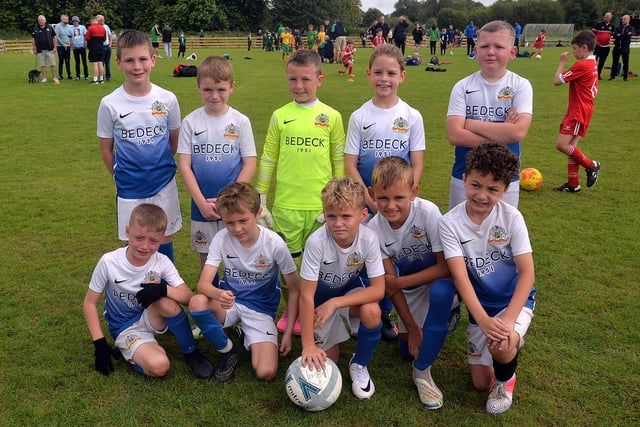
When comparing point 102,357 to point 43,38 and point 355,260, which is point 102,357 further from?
point 43,38

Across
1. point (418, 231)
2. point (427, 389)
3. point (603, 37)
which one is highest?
point (603, 37)

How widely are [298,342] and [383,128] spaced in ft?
5.78

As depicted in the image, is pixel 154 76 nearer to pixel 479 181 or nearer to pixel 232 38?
pixel 479 181

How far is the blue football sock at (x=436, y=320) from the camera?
3229 mm

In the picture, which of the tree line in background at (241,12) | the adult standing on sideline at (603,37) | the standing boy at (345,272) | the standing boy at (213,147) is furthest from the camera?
the tree line in background at (241,12)

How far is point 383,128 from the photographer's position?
3893mm

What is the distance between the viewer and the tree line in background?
157 feet

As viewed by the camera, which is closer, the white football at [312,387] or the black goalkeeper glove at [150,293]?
the white football at [312,387]

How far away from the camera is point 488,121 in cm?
393

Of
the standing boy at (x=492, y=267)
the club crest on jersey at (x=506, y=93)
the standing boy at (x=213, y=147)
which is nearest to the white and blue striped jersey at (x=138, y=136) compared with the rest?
the standing boy at (x=213, y=147)

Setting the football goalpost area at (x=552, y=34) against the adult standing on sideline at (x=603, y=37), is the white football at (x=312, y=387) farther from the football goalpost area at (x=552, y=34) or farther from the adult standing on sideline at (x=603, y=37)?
the football goalpost area at (x=552, y=34)

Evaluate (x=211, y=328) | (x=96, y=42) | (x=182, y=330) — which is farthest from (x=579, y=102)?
(x=96, y=42)

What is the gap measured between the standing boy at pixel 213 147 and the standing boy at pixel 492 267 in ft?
5.50

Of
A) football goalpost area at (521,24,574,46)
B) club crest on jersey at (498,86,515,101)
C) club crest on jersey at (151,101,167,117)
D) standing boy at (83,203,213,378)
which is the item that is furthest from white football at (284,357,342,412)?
football goalpost area at (521,24,574,46)
